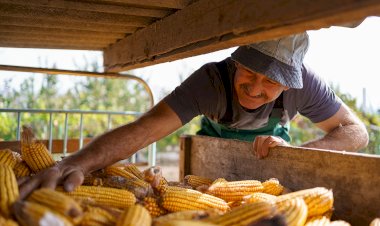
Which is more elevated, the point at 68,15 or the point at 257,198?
the point at 68,15

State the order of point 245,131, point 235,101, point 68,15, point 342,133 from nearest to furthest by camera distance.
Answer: point 68,15, point 235,101, point 342,133, point 245,131

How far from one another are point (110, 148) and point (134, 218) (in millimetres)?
1156

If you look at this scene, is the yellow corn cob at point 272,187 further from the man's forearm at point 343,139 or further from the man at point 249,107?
the man's forearm at point 343,139

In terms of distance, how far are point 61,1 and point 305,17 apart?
5.98ft

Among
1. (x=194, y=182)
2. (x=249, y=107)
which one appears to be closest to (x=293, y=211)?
(x=194, y=182)

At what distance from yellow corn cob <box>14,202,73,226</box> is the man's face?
1.80 meters

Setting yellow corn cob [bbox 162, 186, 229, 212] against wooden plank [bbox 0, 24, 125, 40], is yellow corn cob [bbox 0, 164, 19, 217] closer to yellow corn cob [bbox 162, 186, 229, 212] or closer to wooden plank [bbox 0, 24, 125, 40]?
yellow corn cob [bbox 162, 186, 229, 212]

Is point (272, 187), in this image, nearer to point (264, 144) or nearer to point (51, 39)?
point (264, 144)

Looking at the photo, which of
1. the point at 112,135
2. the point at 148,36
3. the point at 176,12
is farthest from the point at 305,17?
the point at 148,36

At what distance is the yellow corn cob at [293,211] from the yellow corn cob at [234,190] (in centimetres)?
39

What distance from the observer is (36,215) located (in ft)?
5.19

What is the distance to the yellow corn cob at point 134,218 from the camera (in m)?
1.67

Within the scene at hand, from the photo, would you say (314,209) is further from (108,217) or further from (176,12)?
(176,12)

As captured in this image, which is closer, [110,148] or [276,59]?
[110,148]
